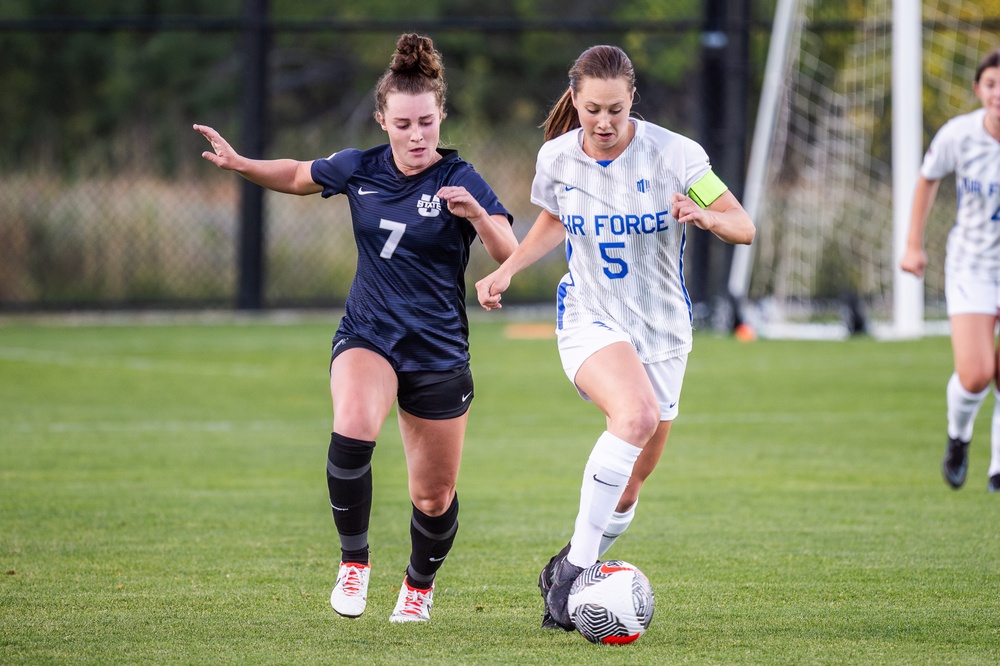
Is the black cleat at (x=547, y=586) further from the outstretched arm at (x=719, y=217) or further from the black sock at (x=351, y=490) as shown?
the outstretched arm at (x=719, y=217)

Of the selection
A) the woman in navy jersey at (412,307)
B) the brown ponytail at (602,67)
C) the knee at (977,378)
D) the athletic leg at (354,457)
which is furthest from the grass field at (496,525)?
the brown ponytail at (602,67)

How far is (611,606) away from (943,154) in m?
3.83

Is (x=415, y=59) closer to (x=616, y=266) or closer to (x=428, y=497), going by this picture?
(x=616, y=266)

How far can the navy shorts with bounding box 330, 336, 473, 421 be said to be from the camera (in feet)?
→ 15.4

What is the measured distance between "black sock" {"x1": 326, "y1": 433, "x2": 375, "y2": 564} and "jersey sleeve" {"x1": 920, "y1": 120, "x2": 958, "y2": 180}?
3911 mm

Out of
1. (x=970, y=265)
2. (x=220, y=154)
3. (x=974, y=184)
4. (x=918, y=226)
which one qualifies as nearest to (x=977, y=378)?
(x=970, y=265)

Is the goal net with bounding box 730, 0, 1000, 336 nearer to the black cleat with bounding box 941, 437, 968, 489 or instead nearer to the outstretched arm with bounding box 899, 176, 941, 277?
the outstretched arm with bounding box 899, 176, 941, 277

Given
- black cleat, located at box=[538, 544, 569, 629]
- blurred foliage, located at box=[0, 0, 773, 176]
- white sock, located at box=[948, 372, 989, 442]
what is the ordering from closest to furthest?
black cleat, located at box=[538, 544, 569, 629]
white sock, located at box=[948, 372, 989, 442]
blurred foliage, located at box=[0, 0, 773, 176]

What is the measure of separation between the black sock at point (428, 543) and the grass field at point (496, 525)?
164 millimetres

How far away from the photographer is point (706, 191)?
4.75 m

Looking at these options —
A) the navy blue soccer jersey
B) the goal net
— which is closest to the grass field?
the navy blue soccer jersey

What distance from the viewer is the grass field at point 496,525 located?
439 centimetres

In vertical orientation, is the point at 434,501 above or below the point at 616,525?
above

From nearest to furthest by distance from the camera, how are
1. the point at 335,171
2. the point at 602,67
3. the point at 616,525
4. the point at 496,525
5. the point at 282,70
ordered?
1. the point at 602,67
2. the point at 335,171
3. the point at 616,525
4. the point at 496,525
5. the point at 282,70
